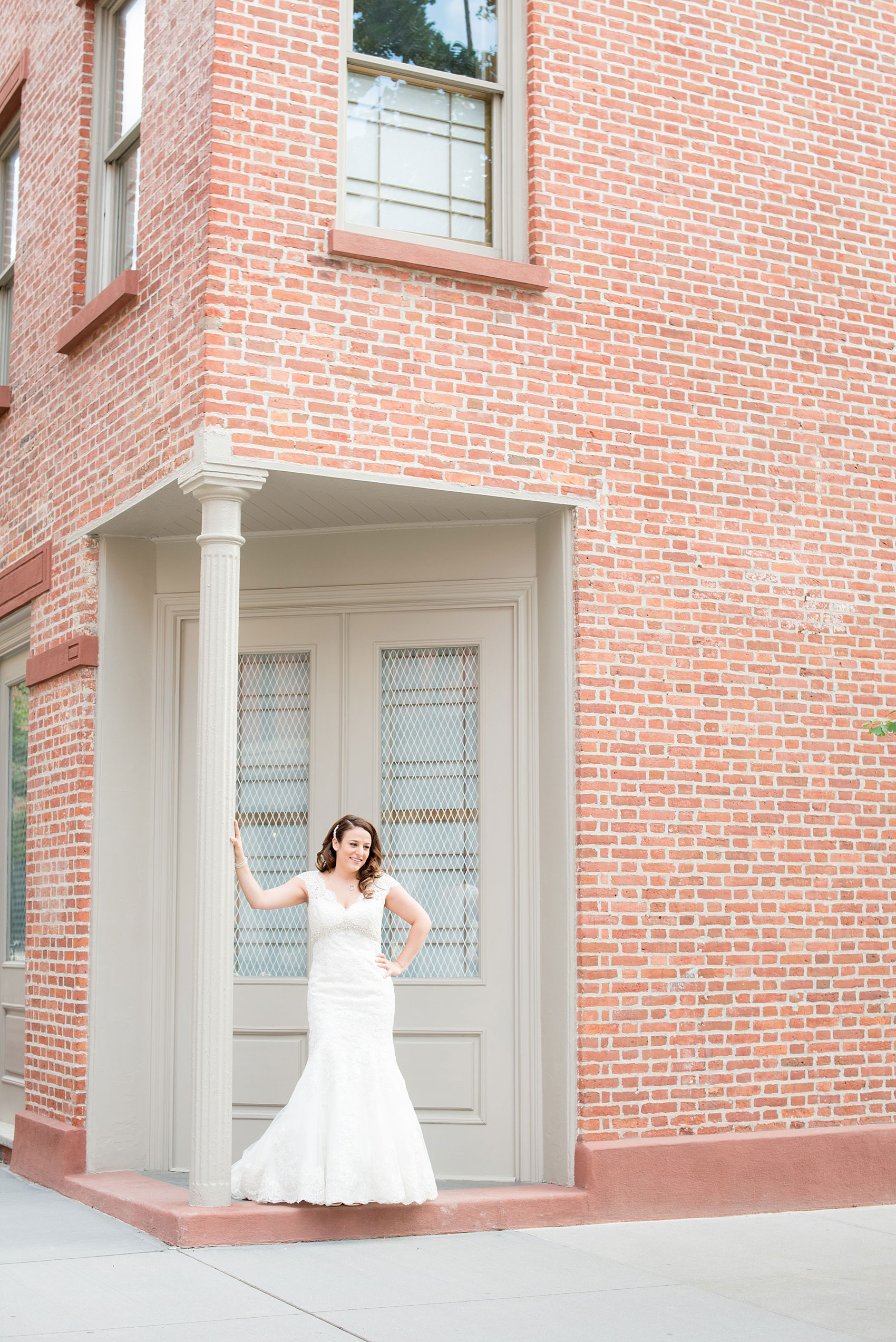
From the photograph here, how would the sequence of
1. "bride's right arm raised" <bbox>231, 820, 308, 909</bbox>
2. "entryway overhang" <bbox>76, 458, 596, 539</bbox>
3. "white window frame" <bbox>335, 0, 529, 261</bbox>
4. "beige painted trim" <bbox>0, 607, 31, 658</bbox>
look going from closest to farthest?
"bride's right arm raised" <bbox>231, 820, 308, 909</bbox> → "entryway overhang" <bbox>76, 458, 596, 539</bbox> → "white window frame" <bbox>335, 0, 529, 261</bbox> → "beige painted trim" <bbox>0, 607, 31, 658</bbox>

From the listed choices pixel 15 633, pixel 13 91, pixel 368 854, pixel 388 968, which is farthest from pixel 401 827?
pixel 13 91

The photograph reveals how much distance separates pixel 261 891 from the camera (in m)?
6.93

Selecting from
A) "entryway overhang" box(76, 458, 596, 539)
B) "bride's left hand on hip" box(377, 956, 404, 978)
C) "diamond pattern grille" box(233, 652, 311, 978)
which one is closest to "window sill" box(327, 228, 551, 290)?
"entryway overhang" box(76, 458, 596, 539)

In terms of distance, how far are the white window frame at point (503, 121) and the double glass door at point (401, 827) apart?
2.04 meters

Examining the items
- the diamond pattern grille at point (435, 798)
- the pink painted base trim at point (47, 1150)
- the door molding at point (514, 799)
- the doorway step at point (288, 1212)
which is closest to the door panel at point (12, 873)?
the pink painted base trim at point (47, 1150)

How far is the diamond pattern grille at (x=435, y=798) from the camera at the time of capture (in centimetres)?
816

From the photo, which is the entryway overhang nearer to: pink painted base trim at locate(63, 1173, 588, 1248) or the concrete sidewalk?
pink painted base trim at locate(63, 1173, 588, 1248)

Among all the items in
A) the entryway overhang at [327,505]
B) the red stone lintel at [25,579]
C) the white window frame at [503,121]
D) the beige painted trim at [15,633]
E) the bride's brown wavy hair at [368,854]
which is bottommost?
the bride's brown wavy hair at [368,854]

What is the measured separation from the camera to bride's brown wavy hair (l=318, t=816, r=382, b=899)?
713 cm

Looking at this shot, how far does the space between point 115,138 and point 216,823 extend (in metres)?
4.70

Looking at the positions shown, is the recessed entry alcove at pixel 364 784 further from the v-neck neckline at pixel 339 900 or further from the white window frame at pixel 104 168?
the white window frame at pixel 104 168

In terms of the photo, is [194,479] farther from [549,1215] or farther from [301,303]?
[549,1215]

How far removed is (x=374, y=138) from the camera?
8094 millimetres

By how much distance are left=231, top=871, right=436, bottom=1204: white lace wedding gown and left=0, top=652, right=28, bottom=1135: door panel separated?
3290 millimetres
